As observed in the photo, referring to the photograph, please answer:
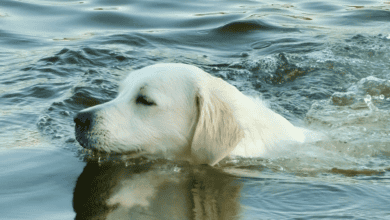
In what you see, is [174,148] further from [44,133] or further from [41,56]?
[41,56]

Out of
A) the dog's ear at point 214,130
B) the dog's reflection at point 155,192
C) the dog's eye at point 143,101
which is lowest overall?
the dog's reflection at point 155,192

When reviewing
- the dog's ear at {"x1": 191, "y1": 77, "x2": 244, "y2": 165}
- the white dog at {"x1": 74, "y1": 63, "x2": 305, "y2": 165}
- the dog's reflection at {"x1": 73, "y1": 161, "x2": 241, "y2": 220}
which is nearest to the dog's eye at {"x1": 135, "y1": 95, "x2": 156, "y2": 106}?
the white dog at {"x1": 74, "y1": 63, "x2": 305, "y2": 165}

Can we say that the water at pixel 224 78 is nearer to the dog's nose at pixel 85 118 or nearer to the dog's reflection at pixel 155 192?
the dog's reflection at pixel 155 192

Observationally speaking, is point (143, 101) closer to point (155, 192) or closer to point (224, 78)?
point (155, 192)

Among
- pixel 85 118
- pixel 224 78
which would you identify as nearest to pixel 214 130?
pixel 85 118

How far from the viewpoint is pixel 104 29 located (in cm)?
955

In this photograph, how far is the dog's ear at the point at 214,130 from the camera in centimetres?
398

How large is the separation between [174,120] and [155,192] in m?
0.65

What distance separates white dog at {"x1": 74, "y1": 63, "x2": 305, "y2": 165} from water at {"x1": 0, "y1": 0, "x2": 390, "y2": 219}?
0.68 feet

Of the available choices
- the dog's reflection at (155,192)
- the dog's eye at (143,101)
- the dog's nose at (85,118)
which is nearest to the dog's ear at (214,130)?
the dog's reflection at (155,192)

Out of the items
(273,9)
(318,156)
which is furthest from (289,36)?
(318,156)

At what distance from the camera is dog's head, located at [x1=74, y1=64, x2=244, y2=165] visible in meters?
3.97

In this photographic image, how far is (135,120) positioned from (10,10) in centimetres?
749

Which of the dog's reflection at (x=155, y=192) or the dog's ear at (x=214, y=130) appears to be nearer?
the dog's reflection at (x=155, y=192)
